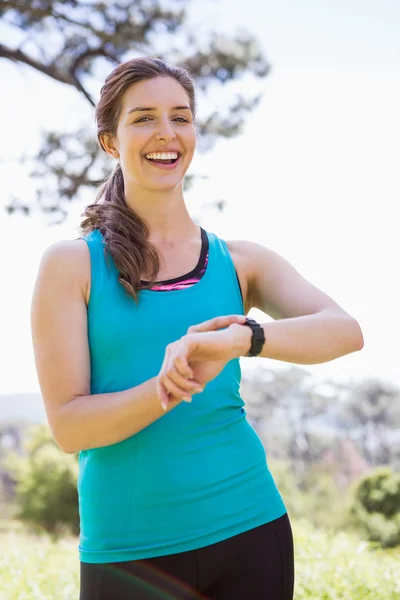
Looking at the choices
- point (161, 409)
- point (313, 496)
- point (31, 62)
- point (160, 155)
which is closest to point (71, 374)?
point (161, 409)

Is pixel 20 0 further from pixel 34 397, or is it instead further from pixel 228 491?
pixel 34 397

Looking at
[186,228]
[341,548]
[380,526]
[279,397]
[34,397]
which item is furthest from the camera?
[279,397]

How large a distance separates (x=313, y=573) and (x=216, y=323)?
10.9 ft

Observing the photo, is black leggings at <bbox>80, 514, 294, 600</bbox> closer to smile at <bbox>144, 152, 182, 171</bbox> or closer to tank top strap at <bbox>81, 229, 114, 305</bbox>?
tank top strap at <bbox>81, 229, 114, 305</bbox>

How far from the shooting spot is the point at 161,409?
1.35 meters

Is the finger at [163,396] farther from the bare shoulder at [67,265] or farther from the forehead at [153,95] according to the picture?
the forehead at [153,95]

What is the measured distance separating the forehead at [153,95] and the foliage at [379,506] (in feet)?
35.0

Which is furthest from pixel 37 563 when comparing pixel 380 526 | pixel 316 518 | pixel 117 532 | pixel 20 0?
pixel 316 518

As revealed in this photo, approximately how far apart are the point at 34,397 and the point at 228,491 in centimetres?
1249

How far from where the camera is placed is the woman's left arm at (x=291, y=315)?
1454mm

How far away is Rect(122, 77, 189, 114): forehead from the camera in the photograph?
167cm

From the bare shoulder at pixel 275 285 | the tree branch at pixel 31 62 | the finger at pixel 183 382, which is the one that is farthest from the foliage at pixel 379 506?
the finger at pixel 183 382

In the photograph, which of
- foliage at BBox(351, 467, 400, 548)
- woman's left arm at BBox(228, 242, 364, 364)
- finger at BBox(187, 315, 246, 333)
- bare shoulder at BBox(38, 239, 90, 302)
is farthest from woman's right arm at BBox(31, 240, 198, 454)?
foliage at BBox(351, 467, 400, 548)

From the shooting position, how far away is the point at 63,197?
7004 mm
